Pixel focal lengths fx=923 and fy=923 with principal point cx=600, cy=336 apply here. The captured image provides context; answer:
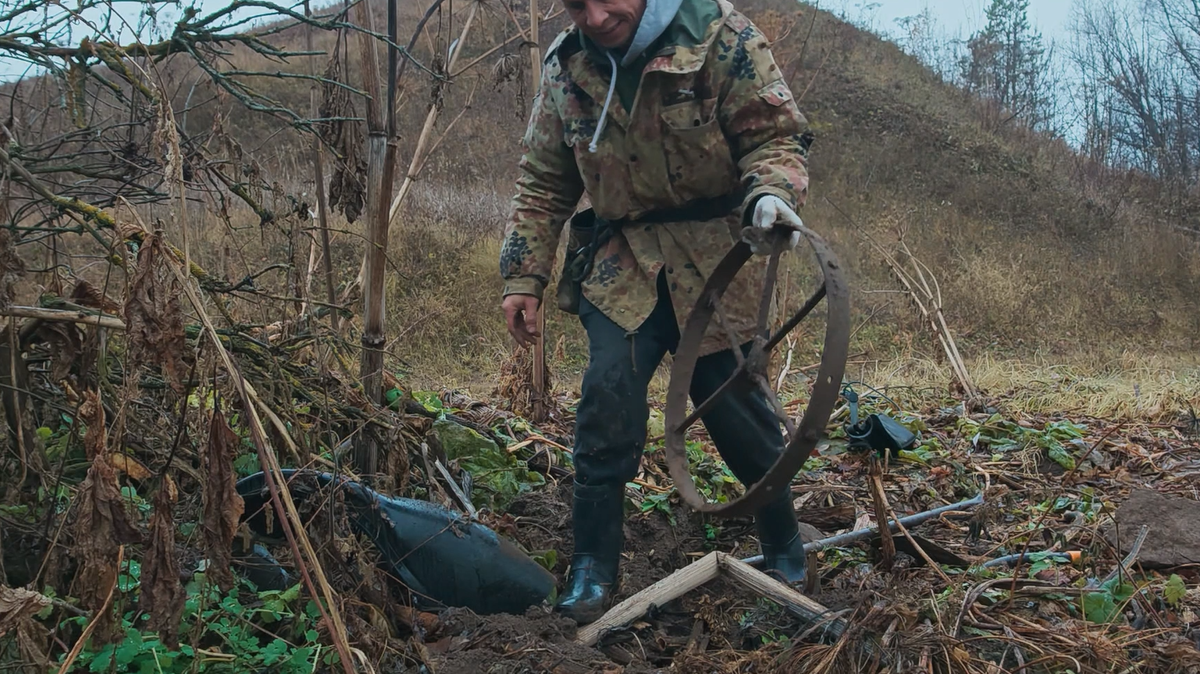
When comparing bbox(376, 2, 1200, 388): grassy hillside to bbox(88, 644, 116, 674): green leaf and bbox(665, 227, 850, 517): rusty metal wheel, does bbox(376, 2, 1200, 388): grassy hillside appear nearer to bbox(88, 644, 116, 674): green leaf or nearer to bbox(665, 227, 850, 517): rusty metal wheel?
bbox(665, 227, 850, 517): rusty metal wheel

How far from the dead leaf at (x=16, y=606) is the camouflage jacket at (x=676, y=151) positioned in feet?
4.84

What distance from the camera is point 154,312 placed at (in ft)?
5.21

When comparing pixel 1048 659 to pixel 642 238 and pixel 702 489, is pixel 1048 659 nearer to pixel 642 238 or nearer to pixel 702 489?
pixel 642 238

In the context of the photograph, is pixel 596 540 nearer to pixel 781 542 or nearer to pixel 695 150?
pixel 781 542

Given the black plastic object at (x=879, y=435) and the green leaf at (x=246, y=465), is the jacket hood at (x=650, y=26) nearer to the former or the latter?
the green leaf at (x=246, y=465)

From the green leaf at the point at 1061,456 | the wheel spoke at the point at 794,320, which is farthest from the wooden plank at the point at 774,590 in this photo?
the green leaf at the point at 1061,456

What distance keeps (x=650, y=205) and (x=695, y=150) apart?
0.21m

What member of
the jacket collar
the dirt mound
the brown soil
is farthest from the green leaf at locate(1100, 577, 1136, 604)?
the jacket collar

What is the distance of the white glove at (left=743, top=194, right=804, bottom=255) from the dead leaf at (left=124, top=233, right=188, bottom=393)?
45.6 inches

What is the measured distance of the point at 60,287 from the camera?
209 centimetres

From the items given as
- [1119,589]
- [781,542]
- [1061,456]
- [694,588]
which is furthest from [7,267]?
[1061,456]

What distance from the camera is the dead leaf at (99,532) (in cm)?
163

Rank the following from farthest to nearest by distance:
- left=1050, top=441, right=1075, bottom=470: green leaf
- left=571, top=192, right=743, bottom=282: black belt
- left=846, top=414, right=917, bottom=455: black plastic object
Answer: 1. left=1050, top=441, right=1075, bottom=470: green leaf
2. left=846, top=414, right=917, bottom=455: black plastic object
3. left=571, top=192, right=743, bottom=282: black belt

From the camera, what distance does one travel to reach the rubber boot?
2.56 metres
